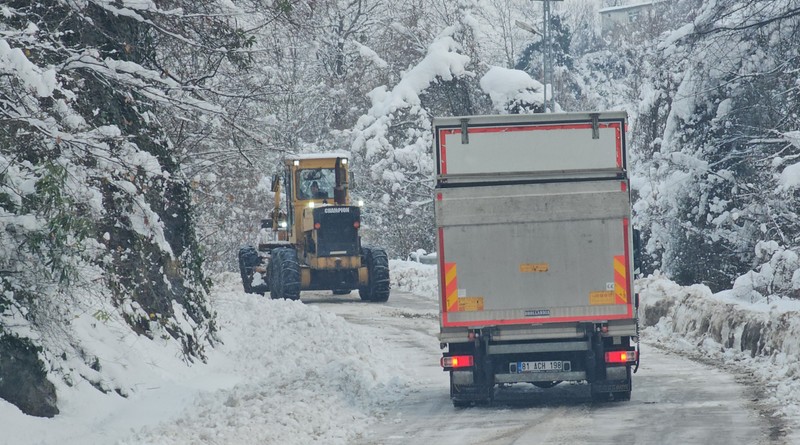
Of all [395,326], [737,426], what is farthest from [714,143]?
[737,426]

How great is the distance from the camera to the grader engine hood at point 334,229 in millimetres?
28391

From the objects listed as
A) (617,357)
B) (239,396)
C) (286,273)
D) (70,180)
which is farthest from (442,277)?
(286,273)

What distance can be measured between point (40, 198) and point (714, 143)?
1987 cm

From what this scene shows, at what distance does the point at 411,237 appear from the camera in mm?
47500

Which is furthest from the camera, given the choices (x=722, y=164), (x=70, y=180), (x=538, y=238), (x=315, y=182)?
(x=315, y=182)

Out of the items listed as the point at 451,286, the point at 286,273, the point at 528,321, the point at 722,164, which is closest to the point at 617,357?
the point at 528,321

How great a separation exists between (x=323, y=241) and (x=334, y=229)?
40 cm

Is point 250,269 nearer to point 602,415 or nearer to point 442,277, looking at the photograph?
point 442,277

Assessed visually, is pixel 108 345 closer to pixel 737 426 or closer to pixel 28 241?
pixel 28 241

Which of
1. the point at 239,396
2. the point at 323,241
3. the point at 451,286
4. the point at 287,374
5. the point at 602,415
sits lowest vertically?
the point at 602,415

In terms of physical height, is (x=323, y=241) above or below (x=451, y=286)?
above

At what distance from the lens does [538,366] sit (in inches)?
510

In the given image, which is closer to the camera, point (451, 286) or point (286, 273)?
point (451, 286)

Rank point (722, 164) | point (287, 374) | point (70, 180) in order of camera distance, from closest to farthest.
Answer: point (70, 180) < point (287, 374) < point (722, 164)
